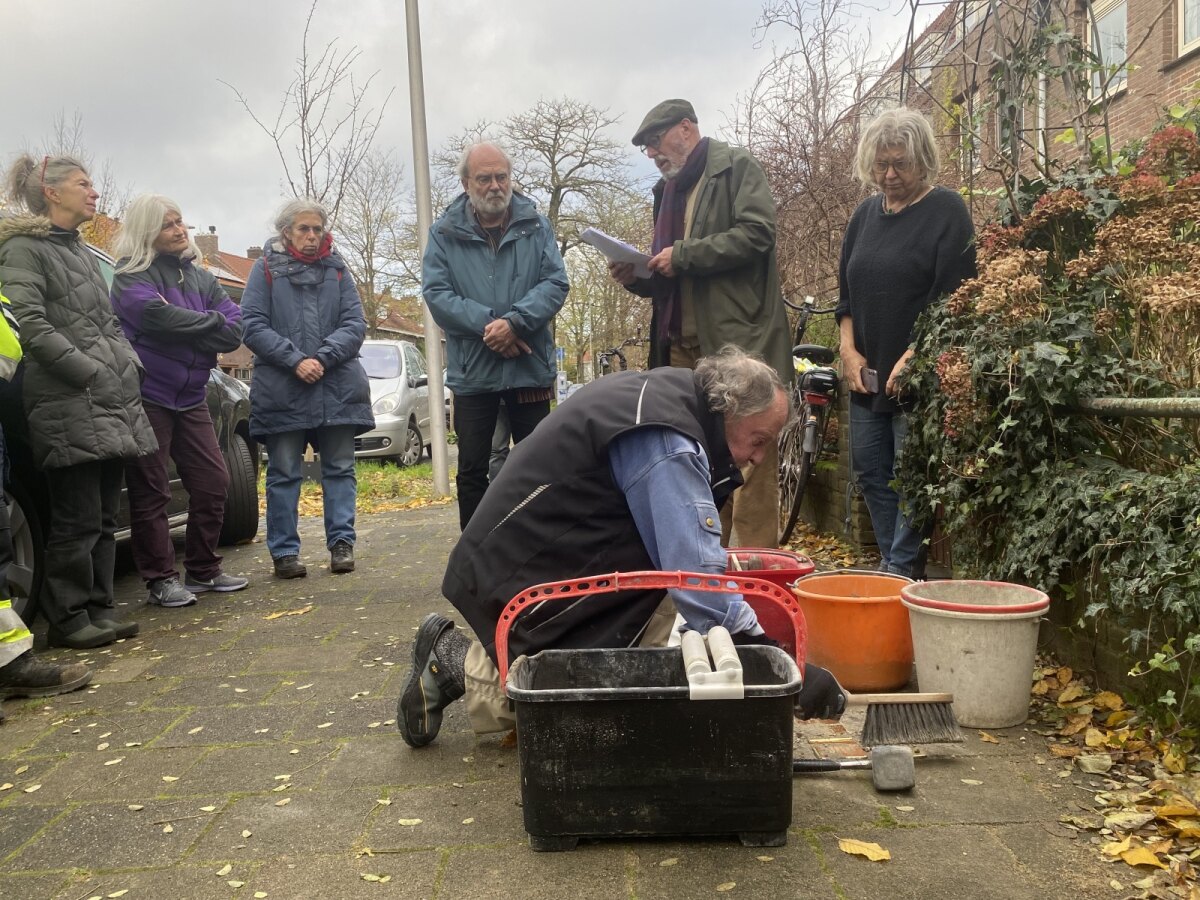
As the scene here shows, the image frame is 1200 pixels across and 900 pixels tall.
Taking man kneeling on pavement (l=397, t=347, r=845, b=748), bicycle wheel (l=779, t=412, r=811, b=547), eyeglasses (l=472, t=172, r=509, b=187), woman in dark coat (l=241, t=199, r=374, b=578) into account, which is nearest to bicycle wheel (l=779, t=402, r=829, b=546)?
bicycle wheel (l=779, t=412, r=811, b=547)

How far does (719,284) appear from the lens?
4.26 m

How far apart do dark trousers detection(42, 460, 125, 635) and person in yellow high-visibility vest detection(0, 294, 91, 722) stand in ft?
1.00

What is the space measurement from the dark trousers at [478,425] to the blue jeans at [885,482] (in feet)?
4.97

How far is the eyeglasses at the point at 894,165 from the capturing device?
12.8ft

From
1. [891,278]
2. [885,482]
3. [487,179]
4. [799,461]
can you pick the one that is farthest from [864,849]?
[799,461]

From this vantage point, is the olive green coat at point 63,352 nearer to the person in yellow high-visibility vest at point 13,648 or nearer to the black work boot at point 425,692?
the person in yellow high-visibility vest at point 13,648

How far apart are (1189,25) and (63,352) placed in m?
14.1

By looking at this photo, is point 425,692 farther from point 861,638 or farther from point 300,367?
point 300,367

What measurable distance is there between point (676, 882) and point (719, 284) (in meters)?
2.75

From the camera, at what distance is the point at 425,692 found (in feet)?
9.31

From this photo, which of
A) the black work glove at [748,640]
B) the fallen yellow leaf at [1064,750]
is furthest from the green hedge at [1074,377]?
the black work glove at [748,640]

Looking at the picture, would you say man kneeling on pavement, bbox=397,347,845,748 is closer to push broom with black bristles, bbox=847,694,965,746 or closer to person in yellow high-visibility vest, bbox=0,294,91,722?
push broom with black bristles, bbox=847,694,965,746

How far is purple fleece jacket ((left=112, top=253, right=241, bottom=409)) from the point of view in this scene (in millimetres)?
4680

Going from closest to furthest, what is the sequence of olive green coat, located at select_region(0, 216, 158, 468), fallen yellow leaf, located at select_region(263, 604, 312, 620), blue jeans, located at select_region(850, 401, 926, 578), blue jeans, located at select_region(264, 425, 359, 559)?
1. olive green coat, located at select_region(0, 216, 158, 468)
2. blue jeans, located at select_region(850, 401, 926, 578)
3. fallen yellow leaf, located at select_region(263, 604, 312, 620)
4. blue jeans, located at select_region(264, 425, 359, 559)
